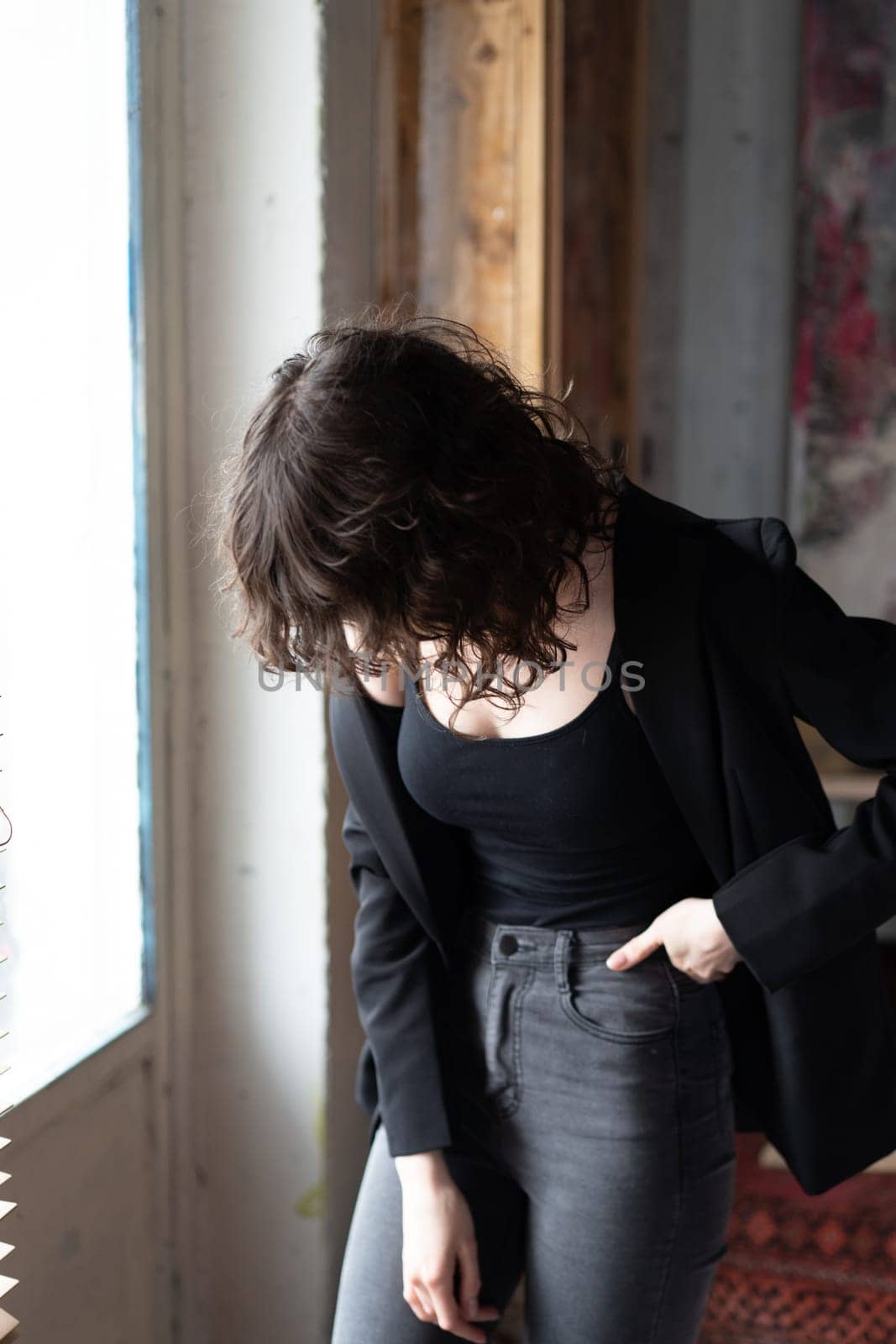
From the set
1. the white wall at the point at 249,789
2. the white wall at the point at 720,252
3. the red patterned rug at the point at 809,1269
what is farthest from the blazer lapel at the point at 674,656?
the white wall at the point at 720,252

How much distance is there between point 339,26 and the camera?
1.43 meters

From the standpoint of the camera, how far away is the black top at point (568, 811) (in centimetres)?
97

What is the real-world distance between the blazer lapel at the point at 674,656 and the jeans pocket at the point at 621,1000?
150 mm

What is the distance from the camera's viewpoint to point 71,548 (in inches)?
51.7

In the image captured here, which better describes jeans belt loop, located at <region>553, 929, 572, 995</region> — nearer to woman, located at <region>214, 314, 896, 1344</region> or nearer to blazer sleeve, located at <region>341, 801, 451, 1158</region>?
woman, located at <region>214, 314, 896, 1344</region>

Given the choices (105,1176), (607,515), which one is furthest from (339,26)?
(105,1176)

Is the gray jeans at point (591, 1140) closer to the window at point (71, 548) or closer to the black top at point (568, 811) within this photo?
the black top at point (568, 811)

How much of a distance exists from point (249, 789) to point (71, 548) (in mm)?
395

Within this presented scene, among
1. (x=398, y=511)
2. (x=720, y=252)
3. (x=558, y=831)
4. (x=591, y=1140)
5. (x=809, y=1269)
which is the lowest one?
(x=809, y=1269)

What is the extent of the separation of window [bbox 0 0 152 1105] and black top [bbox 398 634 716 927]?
0.46 meters

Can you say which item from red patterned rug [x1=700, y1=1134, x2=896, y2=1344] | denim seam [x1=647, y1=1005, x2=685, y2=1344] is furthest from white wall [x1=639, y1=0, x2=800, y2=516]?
denim seam [x1=647, y1=1005, x2=685, y2=1344]

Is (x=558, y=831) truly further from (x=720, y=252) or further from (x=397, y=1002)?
(x=720, y=252)

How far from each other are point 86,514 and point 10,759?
30 centimetres

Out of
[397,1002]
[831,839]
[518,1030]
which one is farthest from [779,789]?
[397,1002]
